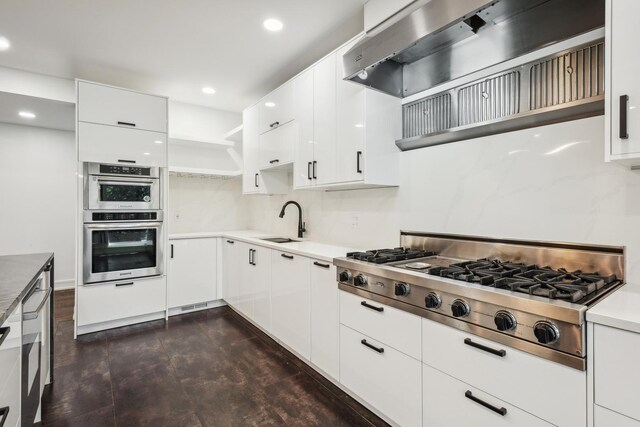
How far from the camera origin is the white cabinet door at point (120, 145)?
308 cm

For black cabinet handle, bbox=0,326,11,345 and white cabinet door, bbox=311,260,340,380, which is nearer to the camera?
black cabinet handle, bbox=0,326,11,345

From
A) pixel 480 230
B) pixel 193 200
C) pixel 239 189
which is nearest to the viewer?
pixel 480 230

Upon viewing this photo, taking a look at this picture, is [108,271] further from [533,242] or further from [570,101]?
[570,101]

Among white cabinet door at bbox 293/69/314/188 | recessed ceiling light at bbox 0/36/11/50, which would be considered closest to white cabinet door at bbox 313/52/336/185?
white cabinet door at bbox 293/69/314/188

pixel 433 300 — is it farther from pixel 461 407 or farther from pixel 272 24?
pixel 272 24

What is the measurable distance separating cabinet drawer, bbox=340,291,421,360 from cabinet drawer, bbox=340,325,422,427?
4 cm

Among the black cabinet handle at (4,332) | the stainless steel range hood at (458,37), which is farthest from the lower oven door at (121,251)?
the stainless steel range hood at (458,37)

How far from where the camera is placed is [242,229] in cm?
476

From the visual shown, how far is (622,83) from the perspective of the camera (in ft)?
3.62

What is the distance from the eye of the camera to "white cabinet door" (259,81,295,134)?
295cm

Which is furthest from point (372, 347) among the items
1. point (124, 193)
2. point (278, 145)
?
point (124, 193)

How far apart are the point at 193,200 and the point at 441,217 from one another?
3.35 metres

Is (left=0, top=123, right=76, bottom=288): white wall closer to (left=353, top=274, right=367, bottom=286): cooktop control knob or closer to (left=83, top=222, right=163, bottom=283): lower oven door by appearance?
(left=83, top=222, right=163, bottom=283): lower oven door

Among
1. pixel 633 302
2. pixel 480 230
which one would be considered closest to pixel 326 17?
pixel 480 230
